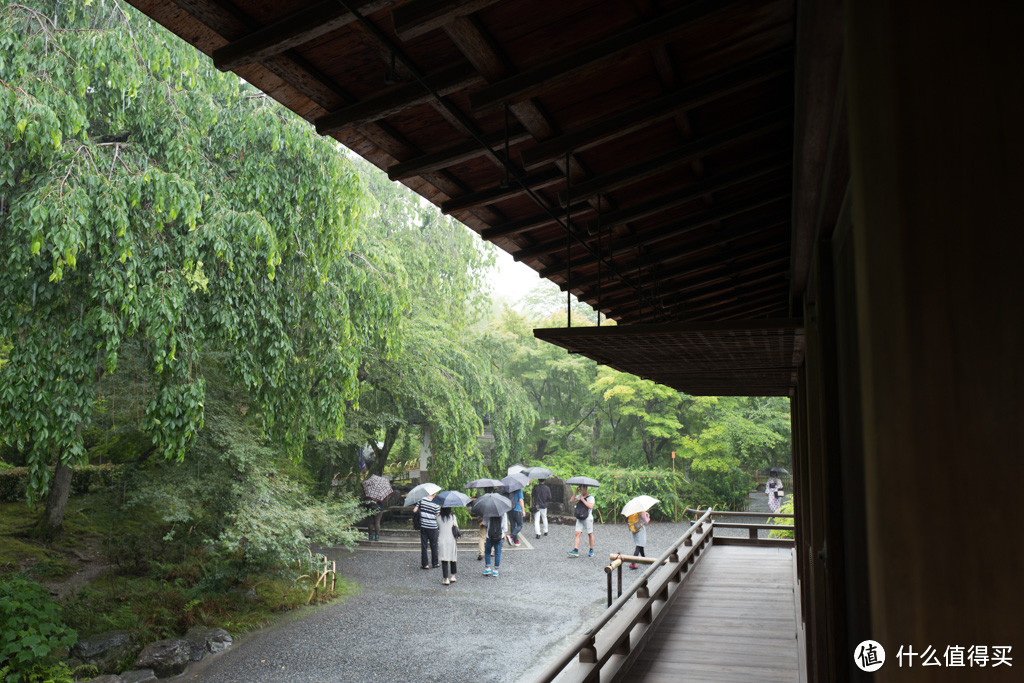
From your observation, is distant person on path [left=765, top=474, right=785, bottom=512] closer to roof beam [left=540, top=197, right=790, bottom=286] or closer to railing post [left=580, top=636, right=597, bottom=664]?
railing post [left=580, top=636, right=597, bottom=664]

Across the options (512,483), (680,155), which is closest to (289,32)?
(680,155)

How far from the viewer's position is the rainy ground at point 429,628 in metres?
7.37

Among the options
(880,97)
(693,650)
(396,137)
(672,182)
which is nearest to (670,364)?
(672,182)

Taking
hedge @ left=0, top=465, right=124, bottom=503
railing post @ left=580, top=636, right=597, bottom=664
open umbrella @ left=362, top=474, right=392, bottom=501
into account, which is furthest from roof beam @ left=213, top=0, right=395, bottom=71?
open umbrella @ left=362, top=474, right=392, bottom=501

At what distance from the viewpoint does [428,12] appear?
1.43 meters

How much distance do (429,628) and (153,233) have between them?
560 cm

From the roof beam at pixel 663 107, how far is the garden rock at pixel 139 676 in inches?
278

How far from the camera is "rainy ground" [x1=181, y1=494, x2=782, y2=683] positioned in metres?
7.37

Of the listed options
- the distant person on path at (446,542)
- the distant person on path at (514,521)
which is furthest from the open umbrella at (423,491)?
the distant person on path at (514,521)

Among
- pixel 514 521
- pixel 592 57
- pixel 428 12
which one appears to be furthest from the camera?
pixel 514 521

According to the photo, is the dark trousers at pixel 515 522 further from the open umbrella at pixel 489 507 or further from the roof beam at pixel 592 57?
the roof beam at pixel 592 57

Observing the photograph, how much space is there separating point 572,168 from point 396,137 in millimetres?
666

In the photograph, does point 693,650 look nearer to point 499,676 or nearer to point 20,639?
point 499,676

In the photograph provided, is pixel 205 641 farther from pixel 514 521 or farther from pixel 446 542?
pixel 514 521
